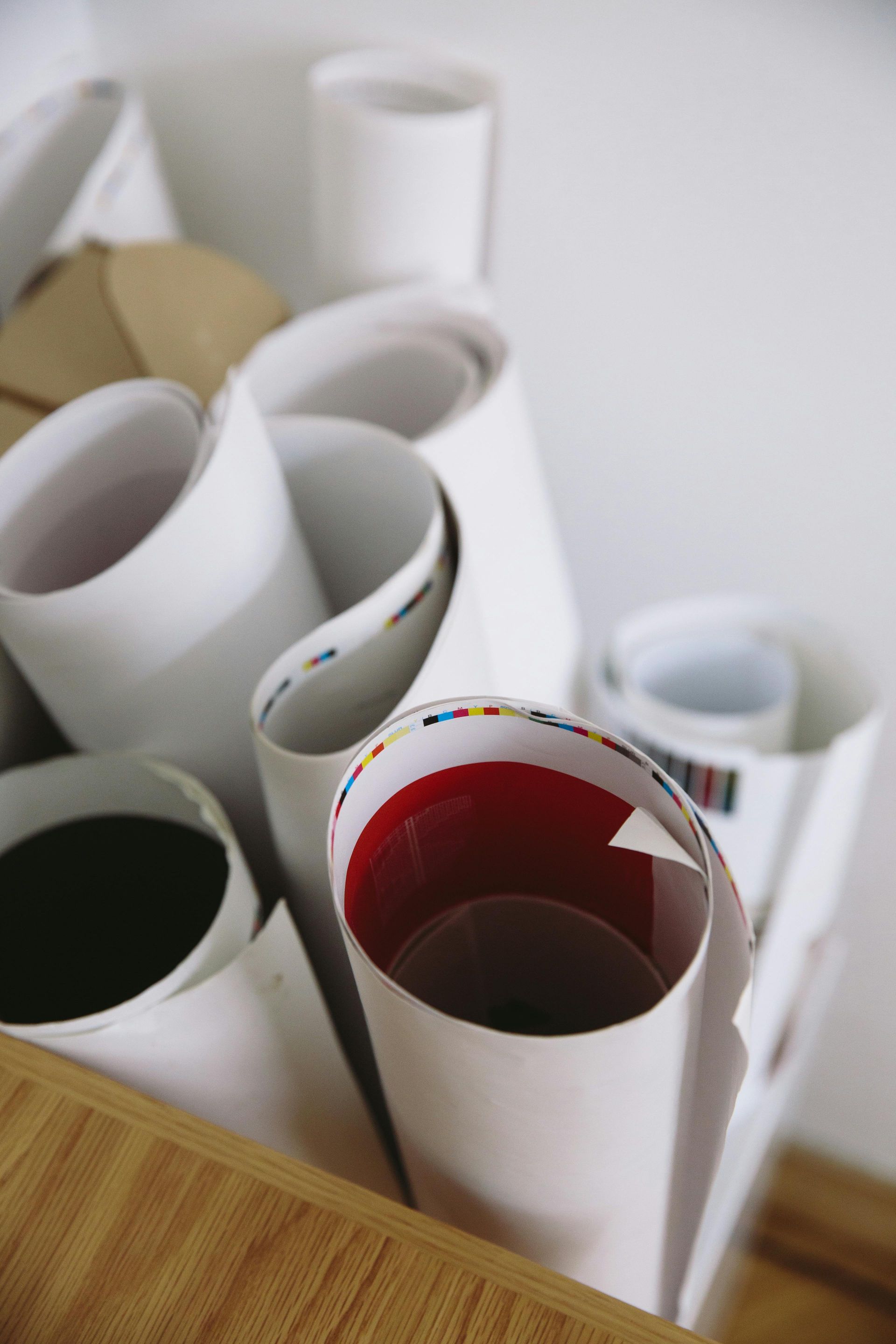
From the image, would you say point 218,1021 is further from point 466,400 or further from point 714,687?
point 714,687

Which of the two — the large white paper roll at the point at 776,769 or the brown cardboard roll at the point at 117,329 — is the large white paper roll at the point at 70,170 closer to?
the brown cardboard roll at the point at 117,329

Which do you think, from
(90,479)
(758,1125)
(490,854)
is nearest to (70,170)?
(90,479)

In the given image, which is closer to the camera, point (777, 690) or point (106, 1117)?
point (106, 1117)

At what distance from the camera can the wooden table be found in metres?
0.33

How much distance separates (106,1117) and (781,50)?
75 centimetres

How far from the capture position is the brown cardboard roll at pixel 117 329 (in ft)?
1.98

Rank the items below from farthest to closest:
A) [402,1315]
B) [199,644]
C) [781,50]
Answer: [781,50], [199,644], [402,1315]

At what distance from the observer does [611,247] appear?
0.78m

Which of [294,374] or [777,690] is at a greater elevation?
[294,374]

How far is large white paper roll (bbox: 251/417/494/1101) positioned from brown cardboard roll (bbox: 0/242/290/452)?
0.48ft

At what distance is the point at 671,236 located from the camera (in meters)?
0.76

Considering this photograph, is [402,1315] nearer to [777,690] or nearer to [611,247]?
[777,690]

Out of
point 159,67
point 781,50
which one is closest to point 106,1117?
point 781,50

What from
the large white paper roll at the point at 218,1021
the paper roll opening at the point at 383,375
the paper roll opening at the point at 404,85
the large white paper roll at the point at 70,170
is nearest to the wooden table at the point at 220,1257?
the large white paper roll at the point at 218,1021
